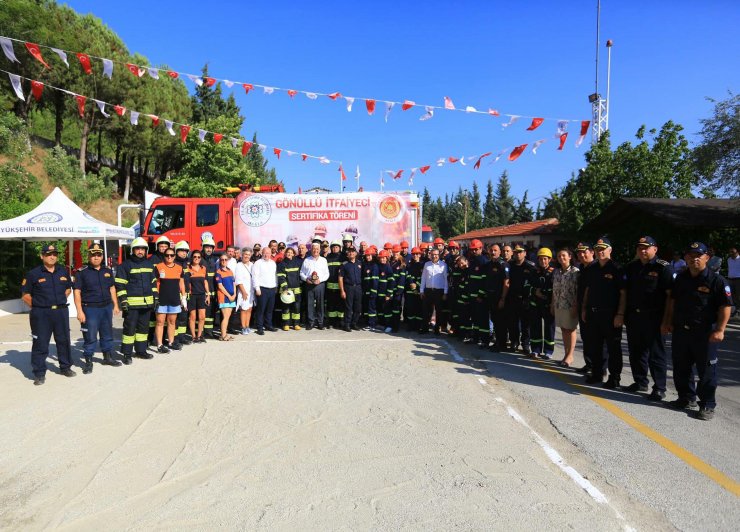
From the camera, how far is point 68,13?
36.8 metres

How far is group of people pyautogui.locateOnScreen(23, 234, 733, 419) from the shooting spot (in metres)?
5.58

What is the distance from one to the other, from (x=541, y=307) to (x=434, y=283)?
2431 mm

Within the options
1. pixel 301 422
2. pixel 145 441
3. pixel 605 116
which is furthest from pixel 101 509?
pixel 605 116

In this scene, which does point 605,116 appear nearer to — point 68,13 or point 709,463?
point 709,463

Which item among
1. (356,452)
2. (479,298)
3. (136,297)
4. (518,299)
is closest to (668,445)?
(356,452)

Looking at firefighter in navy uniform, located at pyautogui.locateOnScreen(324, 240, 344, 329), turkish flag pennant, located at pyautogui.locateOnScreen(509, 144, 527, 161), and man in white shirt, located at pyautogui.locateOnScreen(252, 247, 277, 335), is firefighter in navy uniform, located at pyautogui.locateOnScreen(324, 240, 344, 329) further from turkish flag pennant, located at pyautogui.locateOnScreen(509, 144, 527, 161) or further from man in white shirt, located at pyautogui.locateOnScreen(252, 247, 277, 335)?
turkish flag pennant, located at pyautogui.locateOnScreen(509, 144, 527, 161)

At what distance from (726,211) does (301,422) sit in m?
18.3

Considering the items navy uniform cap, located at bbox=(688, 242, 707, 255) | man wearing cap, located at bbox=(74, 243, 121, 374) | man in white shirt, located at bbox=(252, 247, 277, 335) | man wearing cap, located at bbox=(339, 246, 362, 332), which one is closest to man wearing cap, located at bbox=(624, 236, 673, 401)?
navy uniform cap, located at bbox=(688, 242, 707, 255)

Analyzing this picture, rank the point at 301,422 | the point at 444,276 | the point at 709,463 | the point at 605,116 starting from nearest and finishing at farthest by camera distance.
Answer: the point at 709,463, the point at 301,422, the point at 444,276, the point at 605,116

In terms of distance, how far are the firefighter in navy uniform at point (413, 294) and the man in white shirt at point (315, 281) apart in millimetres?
1763

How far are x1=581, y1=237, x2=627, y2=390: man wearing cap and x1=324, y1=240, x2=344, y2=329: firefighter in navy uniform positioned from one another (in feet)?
18.1

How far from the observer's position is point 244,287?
9844 millimetres

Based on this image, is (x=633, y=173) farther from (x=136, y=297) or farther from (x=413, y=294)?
(x=136, y=297)

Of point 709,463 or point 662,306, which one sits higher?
point 662,306
